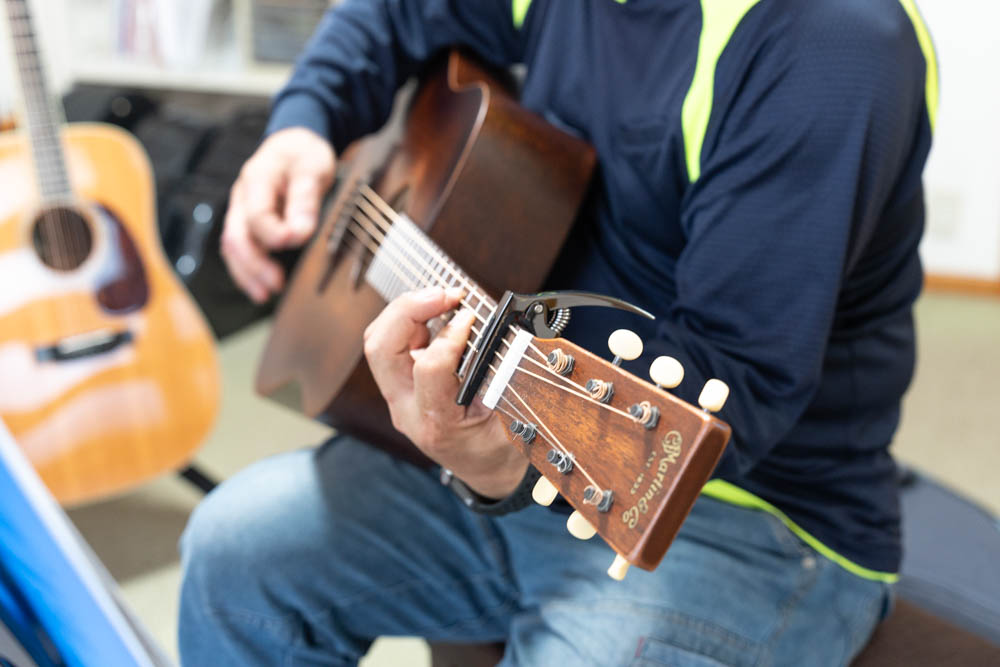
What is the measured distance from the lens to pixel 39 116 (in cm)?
139

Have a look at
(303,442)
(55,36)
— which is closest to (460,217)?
(303,442)

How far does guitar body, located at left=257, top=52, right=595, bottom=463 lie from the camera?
78 centimetres

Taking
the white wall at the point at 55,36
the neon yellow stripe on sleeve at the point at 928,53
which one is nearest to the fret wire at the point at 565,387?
the neon yellow stripe on sleeve at the point at 928,53

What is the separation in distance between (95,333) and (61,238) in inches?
6.4

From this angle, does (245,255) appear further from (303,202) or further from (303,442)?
(303,442)

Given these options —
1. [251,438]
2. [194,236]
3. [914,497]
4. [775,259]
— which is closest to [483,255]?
[775,259]

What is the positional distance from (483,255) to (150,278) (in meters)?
0.93

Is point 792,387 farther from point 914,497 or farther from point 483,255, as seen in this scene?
point 914,497

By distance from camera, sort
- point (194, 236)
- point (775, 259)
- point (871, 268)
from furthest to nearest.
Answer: point (194, 236)
point (871, 268)
point (775, 259)

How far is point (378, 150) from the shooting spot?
1.07m

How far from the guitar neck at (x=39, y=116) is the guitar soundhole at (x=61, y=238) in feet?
0.10

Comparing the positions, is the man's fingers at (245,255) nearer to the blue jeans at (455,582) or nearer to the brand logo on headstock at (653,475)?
the blue jeans at (455,582)

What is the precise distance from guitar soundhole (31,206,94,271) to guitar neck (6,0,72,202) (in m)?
0.03

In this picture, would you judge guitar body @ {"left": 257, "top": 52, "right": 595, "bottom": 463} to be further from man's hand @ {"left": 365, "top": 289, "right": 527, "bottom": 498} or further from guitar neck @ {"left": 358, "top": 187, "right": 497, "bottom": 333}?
man's hand @ {"left": 365, "top": 289, "right": 527, "bottom": 498}
